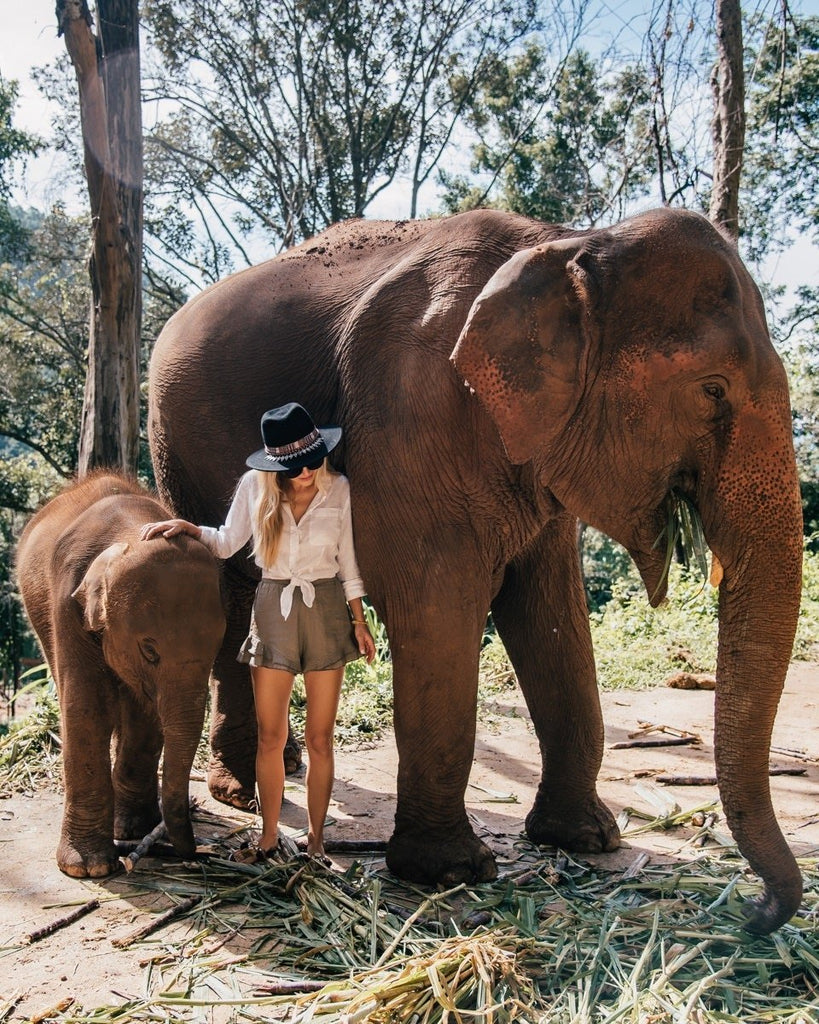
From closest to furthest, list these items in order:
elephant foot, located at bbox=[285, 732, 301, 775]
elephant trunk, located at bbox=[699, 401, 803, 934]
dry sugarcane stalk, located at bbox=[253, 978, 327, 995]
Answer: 1. dry sugarcane stalk, located at bbox=[253, 978, 327, 995]
2. elephant trunk, located at bbox=[699, 401, 803, 934]
3. elephant foot, located at bbox=[285, 732, 301, 775]

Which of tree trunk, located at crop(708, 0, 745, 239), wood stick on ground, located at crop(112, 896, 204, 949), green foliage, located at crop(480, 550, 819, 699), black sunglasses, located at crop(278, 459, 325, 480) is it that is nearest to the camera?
wood stick on ground, located at crop(112, 896, 204, 949)

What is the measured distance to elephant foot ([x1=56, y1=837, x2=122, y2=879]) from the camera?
3641mm

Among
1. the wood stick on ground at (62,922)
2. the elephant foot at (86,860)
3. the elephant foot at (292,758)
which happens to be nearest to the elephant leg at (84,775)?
the elephant foot at (86,860)

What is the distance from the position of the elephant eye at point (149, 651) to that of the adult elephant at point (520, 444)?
31.4 inches

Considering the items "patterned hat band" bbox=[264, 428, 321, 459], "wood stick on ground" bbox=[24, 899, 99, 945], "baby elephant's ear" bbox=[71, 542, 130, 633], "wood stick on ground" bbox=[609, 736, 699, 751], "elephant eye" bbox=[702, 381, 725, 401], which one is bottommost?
"wood stick on ground" bbox=[609, 736, 699, 751]

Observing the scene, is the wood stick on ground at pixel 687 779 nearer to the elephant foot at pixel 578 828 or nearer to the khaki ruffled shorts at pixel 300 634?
the elephant foot at pixel 578 828

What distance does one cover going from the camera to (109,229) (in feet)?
23.1

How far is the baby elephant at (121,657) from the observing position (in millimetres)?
3379

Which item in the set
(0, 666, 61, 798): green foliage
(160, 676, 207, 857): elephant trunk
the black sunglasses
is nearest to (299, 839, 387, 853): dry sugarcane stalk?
(160, 676, 207, 857): elephant trunk

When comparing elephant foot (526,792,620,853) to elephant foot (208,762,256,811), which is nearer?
elephant foot (526,792,620,853)

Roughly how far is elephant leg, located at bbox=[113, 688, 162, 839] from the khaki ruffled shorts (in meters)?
0.59

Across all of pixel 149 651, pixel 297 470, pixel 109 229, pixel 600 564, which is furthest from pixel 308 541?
pixel 600 564

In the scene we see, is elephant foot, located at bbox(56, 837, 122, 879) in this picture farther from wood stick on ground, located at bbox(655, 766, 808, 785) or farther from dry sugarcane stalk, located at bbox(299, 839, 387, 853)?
wood stick on ground, located at bbox(655, 766, 808, 785)

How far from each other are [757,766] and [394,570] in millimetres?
1361
